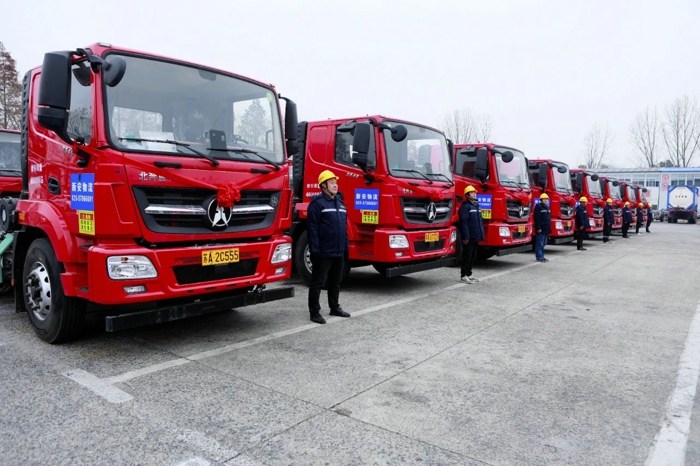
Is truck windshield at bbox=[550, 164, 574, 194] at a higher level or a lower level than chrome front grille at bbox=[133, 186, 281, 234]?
higher

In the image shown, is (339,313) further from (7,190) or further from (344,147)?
(7,190)

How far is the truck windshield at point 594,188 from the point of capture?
18.1 meters

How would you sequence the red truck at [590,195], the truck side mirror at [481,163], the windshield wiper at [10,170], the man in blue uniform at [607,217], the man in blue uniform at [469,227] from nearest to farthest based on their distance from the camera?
the windshield wiper at [10,170] → the man in blue uniform at [469,227] → the truck side mirror at [481,163] → the red truck at [590,195] → the man in blue uniform at [607,217]

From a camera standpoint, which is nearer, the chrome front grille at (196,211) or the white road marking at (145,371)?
the white road marking at (145,371)

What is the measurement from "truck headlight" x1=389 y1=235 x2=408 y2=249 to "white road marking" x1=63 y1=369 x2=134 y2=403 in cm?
426

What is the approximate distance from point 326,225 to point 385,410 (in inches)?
113

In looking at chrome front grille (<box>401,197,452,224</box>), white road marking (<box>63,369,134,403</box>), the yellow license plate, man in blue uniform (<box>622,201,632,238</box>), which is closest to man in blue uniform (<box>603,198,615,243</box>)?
man in blue uniform (<box>622,201,632,238</box>)

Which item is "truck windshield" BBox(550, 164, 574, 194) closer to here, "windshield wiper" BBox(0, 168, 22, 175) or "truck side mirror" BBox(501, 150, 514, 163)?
"truck side mirror" BBox(501, 150, 514, 163)

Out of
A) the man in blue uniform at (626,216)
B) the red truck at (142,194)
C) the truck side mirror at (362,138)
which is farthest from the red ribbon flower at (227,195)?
the man in blue uniform at (626,216)

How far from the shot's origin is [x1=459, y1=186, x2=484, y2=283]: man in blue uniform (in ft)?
29.4

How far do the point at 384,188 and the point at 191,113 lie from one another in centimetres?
320

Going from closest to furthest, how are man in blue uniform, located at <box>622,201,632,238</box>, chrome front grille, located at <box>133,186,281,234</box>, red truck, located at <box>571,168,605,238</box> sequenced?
chrome front grille, located at <box>133,186,281,234</box> → red truck, located at <box>571,168,605,238</box> → man in blue uniform, located at <box>622,201,632,238</box>

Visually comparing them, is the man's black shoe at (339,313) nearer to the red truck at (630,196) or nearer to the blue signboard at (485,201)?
the blue signboard at (485,201)

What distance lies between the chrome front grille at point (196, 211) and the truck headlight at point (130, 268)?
289 mm
